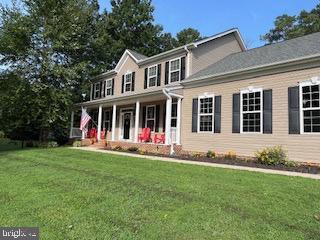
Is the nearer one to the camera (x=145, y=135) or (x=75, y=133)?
(x=145, y=135)

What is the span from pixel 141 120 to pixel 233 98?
328 inches

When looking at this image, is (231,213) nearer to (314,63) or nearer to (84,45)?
(314,63)

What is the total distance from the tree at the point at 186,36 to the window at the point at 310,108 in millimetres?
27969

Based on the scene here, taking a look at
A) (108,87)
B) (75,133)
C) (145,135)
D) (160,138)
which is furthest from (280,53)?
(75,133)

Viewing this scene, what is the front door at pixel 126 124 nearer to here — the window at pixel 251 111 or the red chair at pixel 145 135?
the red chair at pixel 145 135

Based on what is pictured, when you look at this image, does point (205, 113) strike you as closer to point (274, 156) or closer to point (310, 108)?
point (274, 156)

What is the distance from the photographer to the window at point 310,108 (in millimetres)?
10555

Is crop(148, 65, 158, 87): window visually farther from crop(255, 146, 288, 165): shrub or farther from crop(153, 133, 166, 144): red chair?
crop(255, 146, 288, 165): shrub

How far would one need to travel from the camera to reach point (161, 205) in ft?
17.9

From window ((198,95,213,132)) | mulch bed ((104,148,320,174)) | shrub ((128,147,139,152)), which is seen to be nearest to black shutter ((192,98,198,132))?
window ((198,95,213,132))

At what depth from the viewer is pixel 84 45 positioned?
29.1 m

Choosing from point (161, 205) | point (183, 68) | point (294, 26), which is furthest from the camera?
point (294, 26)

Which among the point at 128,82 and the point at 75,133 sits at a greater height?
the point at 128,82

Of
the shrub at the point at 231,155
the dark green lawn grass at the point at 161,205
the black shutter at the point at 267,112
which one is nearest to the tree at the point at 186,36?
the shrub at the point at 231,155
